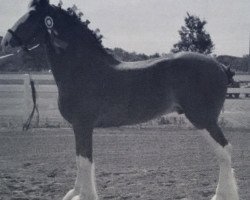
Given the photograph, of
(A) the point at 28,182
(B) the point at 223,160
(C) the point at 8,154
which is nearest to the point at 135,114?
(B) the point at 223,160

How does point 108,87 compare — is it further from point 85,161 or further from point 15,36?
point 15,36

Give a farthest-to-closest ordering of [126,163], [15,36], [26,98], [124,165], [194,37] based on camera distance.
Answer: [194,37] → [26,98] → [126,163] → [124,165] → [15,36]

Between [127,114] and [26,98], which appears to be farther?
[26,98]

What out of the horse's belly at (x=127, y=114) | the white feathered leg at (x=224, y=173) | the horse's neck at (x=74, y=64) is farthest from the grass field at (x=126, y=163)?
the horse's neck at (x=74, y=64)

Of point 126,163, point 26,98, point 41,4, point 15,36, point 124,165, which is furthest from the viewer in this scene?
point 26,98

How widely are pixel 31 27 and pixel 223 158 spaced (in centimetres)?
282

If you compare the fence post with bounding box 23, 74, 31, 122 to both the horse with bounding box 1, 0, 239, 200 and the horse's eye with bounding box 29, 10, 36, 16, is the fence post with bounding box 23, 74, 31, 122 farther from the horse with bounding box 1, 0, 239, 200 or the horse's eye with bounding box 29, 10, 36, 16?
the horse's eye with bounding box 29, 10, 36, 16

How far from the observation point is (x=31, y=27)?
4859 mm

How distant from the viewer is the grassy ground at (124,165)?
18.7ft

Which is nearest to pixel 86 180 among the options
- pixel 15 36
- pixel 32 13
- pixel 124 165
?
pixel 15 36

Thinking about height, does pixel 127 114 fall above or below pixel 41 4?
below

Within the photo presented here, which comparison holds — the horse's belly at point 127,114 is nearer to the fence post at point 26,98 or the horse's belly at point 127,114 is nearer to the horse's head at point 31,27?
the horse's head at point 31,27

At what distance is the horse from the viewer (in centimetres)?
488

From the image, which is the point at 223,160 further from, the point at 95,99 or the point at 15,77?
the point at 15,77
